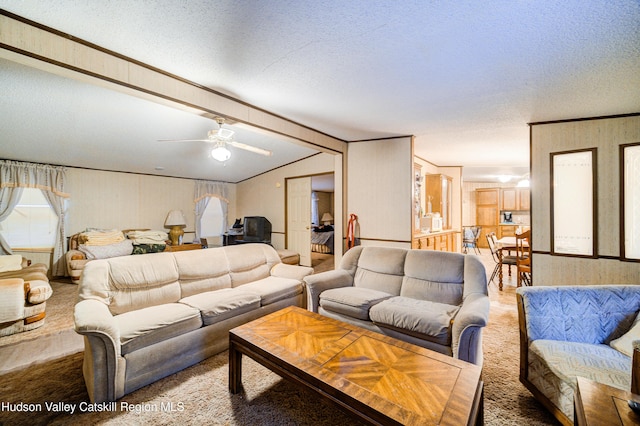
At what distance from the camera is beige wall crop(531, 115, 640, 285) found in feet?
10.3

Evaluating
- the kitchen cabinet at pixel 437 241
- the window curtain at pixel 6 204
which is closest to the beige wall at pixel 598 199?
the kitchen cabinet at pixel 437 241

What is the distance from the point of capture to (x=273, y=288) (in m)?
3.10

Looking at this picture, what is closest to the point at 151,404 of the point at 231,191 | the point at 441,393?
the point at 441,393

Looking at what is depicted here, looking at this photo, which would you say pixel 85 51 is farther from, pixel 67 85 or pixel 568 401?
pixel 568 401

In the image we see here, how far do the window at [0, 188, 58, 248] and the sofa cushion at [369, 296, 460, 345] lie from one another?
6.18 meters

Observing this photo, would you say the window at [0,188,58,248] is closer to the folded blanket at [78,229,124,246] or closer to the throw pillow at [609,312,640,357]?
the folded blanket at [78,229,124,246]

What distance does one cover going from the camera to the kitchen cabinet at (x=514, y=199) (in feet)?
29.6

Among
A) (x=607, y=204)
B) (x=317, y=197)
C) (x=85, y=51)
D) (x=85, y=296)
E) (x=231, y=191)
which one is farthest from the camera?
(x=317, y=197)

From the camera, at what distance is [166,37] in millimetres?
1847

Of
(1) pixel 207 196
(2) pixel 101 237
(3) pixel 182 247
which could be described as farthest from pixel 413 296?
(1) pixel 207 196

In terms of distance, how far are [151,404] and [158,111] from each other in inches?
123

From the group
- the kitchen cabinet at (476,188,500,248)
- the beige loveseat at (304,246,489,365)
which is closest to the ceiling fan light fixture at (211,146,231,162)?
the beige loveseat at (304,246,489,365)

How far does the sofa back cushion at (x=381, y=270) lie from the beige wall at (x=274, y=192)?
10.1 feet

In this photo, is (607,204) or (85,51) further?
(607,204)
